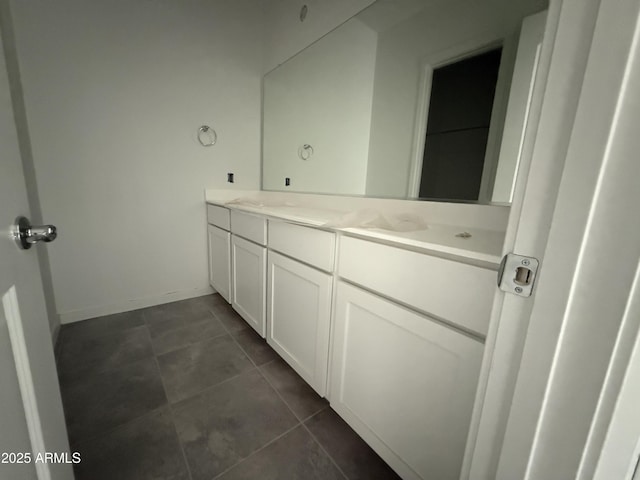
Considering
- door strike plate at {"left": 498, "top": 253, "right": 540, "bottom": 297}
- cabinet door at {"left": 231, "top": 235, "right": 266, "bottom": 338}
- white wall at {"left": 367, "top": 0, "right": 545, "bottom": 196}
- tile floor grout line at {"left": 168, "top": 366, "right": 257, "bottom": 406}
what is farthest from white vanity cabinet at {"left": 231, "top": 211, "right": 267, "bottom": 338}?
door strike plate at {"left": 498, "top": 253, "right": 540, "bottom": 297}

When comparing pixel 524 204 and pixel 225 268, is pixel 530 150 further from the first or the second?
pixel 225 268

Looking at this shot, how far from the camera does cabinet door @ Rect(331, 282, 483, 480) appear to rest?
667 mm

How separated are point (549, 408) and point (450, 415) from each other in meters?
0.43

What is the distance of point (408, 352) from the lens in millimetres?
770

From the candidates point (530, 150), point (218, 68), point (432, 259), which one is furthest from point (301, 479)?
point (218, 68)

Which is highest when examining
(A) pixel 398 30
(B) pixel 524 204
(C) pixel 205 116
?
(A) pixel 398 30

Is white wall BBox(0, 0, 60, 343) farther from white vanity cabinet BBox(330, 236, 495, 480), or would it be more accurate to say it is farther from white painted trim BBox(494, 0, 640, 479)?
white painted trim BBox(494, 0, 640, 479)

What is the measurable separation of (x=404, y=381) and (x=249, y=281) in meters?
1.14

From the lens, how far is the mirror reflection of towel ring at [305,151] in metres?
2.07

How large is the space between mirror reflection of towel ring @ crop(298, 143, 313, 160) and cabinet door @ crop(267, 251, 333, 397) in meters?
1.08

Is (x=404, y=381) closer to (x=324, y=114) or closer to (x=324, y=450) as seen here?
(x=324, y=450)

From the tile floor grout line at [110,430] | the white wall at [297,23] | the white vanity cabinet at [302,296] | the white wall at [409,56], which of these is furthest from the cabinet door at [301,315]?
the white wall at [297,23]

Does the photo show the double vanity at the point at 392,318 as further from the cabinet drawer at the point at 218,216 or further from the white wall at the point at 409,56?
the cabinet drawer at the point at 218,216

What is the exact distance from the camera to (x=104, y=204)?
180 centimetres
